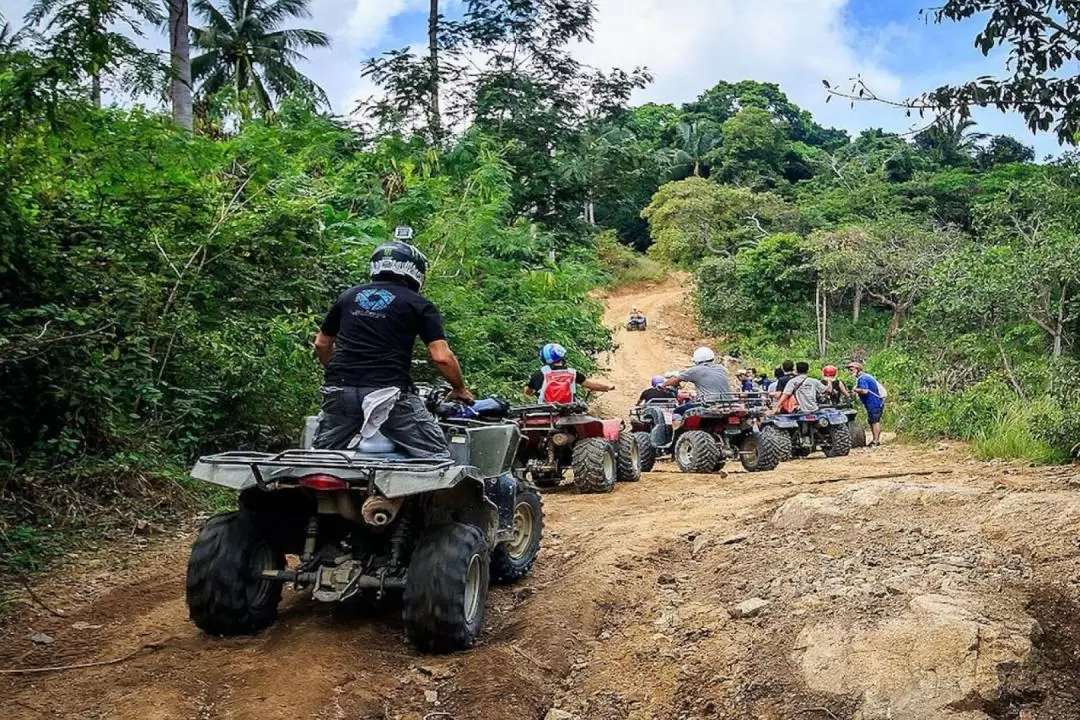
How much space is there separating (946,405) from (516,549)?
11767 mm

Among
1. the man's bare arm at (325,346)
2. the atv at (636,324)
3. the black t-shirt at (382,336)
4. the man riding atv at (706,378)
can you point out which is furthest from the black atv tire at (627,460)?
the atv at (636,324)

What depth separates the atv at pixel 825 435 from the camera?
14.0m

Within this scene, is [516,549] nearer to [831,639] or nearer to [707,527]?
[707,527]

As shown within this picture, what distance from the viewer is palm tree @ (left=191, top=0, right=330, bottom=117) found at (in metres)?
33.8

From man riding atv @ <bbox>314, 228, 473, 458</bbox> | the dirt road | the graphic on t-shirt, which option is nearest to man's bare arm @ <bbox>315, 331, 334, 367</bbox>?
man riding atv @ <bbox>314, 228, 473, 458</bbox>

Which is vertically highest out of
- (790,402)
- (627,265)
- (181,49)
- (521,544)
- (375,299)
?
(181,49)

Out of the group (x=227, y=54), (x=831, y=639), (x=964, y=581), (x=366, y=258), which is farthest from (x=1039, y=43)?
(x=227, y=54)

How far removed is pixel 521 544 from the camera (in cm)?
616

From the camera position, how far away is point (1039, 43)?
4453mm

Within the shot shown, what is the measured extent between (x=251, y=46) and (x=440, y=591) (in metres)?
34.0

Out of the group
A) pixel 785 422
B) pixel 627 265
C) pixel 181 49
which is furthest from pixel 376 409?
pixel 627 265

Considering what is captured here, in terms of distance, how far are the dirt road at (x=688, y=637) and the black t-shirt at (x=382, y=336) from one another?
1273 mm

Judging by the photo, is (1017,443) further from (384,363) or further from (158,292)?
(158,292)

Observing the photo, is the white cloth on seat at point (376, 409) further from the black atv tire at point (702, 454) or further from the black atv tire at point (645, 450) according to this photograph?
the black atv tire at point (645, 450)
